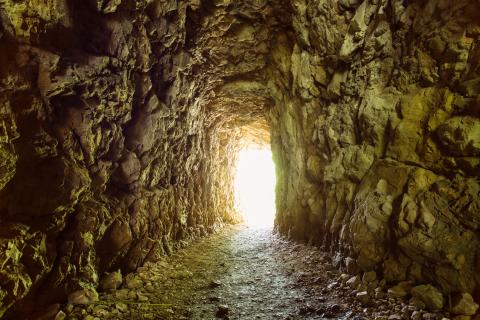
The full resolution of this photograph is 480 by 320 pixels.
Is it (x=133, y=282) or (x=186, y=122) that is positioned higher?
(x=186, y=122)

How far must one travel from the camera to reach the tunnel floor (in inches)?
169

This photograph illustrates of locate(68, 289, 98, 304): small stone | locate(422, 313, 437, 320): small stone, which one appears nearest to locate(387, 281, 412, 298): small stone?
locate(422, 313, 437, 320): small stone

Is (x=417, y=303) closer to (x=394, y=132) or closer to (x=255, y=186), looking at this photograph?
(x=394, y=132)

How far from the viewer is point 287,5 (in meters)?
7.23

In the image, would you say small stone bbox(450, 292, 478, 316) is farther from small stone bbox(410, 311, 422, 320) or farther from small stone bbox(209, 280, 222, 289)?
small stone bbox(209, 280, 222, 289)

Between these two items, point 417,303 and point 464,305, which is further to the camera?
point 417,303

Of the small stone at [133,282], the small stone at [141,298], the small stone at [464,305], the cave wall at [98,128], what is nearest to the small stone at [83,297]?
the cave wall at [98,128]

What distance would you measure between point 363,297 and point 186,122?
638 cm

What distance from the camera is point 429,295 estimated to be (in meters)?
3.81

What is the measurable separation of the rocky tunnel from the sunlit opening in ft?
30.6

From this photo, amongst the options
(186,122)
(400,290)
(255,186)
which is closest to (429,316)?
(400,290)

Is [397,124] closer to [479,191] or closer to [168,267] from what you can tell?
[479,191]

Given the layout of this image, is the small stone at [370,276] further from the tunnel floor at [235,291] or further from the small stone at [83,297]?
the small stone at [83,297]

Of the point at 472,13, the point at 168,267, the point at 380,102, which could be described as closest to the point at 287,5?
the point at 380,102
